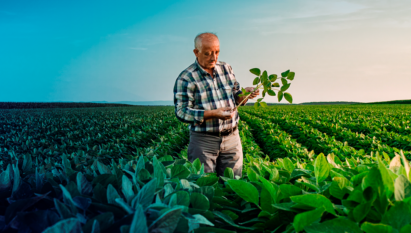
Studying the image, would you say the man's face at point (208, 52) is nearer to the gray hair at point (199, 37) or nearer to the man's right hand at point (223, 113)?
the gray hair at point (199, 37)

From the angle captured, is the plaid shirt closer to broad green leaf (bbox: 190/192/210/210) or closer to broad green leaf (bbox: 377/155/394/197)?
broad green leaf (bbox: 190/192/210/210)

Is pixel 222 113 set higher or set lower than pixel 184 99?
lower

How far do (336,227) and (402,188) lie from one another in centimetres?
25

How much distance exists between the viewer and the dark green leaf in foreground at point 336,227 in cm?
78

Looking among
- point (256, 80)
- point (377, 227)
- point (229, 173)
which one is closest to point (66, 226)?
point (377, 227)

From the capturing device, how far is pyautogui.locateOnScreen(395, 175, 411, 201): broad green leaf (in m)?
0.80

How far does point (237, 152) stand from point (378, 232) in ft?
8.63

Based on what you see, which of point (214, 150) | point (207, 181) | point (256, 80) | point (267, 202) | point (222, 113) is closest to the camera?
point (267, 202)

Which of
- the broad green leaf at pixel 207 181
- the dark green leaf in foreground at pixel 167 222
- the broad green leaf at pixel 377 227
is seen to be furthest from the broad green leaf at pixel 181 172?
the broad green leaf at pixel 377 227

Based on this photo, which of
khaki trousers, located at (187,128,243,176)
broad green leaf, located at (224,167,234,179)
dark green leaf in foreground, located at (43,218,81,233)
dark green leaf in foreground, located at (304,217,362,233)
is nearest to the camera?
dark green leaf in foreground, located at (43,218,81,233)

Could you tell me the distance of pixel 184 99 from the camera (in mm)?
2959

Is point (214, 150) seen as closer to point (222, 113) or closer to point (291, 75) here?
point (222, 113)

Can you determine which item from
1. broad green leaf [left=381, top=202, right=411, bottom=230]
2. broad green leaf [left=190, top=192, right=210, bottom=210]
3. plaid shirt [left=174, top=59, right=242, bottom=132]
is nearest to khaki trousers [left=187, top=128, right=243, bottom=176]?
plaid shirt [left=174, top=59, right=242, bottom=132]

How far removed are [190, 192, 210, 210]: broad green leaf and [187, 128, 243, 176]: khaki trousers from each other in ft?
6.67
